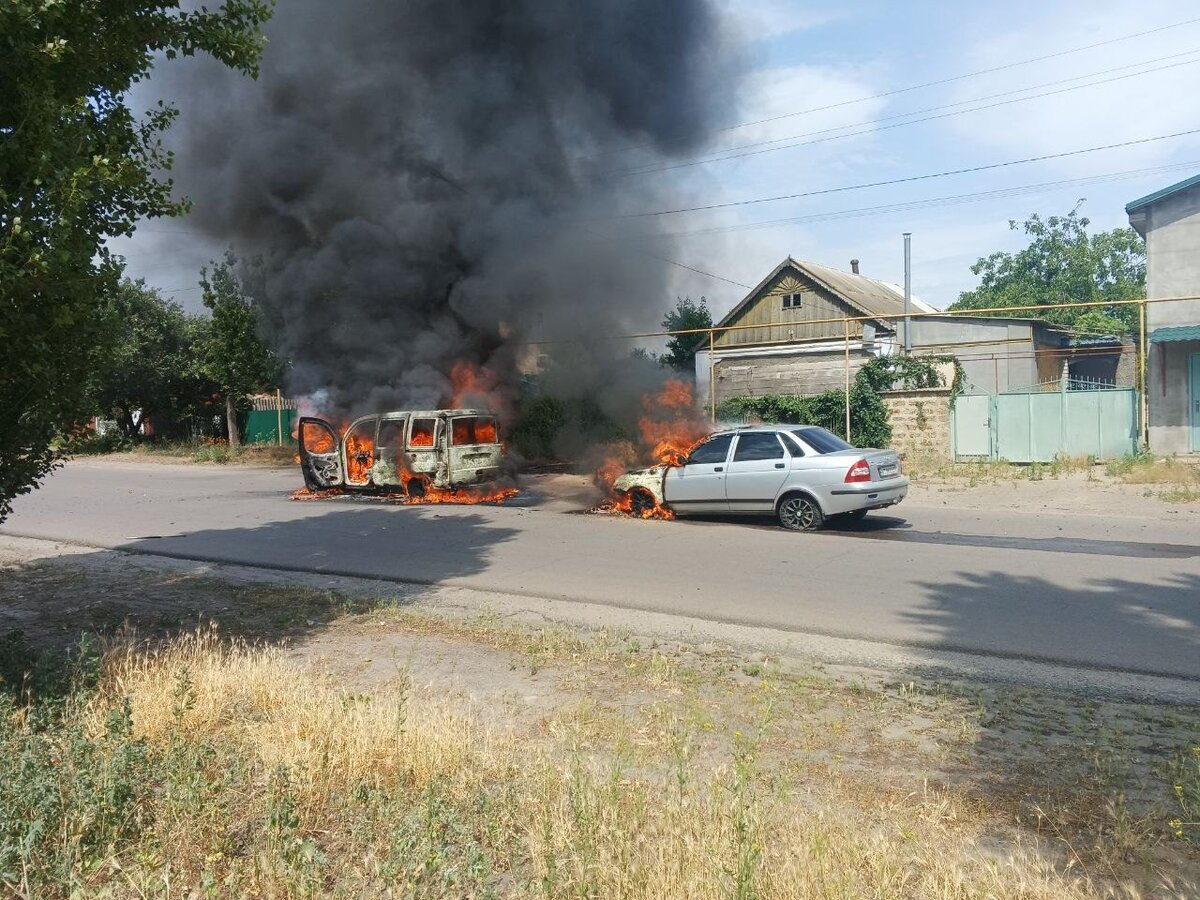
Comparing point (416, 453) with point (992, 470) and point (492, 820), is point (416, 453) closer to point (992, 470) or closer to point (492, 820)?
point (992, 470)

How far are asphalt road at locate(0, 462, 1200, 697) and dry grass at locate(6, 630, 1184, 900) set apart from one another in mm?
3179

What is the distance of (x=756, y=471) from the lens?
12.4 meters

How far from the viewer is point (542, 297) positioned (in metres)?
19.5

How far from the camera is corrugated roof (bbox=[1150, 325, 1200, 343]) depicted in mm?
18264

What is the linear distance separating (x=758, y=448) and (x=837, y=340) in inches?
469

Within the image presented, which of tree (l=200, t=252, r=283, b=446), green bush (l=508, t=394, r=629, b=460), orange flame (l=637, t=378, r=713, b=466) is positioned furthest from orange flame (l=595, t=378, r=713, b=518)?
tree (l=200, t=252, r=283, b=446)

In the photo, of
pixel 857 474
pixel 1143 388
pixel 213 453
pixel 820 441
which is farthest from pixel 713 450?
pixel 213 453

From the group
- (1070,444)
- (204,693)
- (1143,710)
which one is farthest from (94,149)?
(1070,444)

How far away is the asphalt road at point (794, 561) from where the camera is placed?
6930mm

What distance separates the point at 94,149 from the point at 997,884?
19.1 feet

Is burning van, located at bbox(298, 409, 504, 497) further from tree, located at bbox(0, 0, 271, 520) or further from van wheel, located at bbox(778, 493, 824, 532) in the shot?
tree, located at bbox(0, 0, 271, 520)

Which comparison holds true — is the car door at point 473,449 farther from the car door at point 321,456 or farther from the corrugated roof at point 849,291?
the corrugated roof at point 849,291

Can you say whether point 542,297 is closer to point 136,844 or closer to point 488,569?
point 488,569

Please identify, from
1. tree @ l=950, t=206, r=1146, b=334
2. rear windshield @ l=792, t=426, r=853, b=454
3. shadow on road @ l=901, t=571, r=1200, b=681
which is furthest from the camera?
tree @ l=950, t=206, r=1146, b=334
